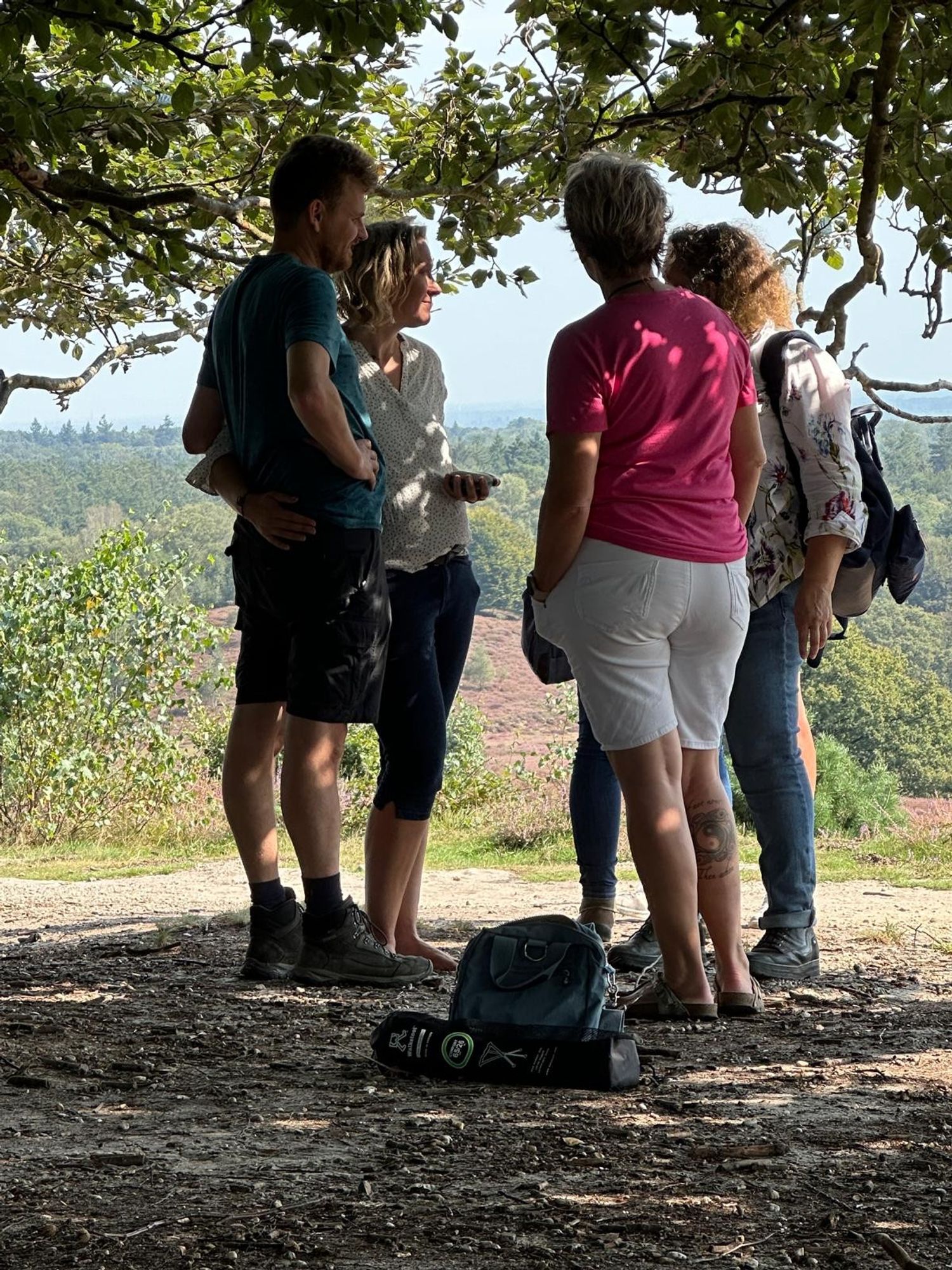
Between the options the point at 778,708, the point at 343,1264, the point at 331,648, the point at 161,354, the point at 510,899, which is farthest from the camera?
the point at 161,354

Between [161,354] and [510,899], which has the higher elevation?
[161,354]

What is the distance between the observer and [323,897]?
369cm

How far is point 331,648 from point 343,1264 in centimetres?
188

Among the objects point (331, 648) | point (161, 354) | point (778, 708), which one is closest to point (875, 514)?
point (778, 708)

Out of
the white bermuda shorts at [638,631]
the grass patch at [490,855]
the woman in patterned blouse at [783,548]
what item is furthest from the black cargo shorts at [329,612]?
the grass patch at [490,855]

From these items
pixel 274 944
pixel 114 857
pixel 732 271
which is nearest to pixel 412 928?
pixel 274 944

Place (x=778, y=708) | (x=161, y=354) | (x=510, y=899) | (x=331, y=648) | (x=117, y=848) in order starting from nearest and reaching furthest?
1. (x=331, y=648)
2. (x=778, y=708)
3. (x=510, y=899)
4. (x=161, y=354)
5. (x=117, y=848)

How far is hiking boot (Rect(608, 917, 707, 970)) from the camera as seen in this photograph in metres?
4.05

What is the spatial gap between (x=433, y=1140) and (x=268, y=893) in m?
A: 1.47

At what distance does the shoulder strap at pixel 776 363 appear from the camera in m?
→ 3.82

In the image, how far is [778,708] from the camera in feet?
12.7

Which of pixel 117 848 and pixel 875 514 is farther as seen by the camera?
pixel 117 848

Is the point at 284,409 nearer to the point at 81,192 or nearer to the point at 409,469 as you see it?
the point at 409,469

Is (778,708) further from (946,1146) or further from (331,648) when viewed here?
(946,1146)
